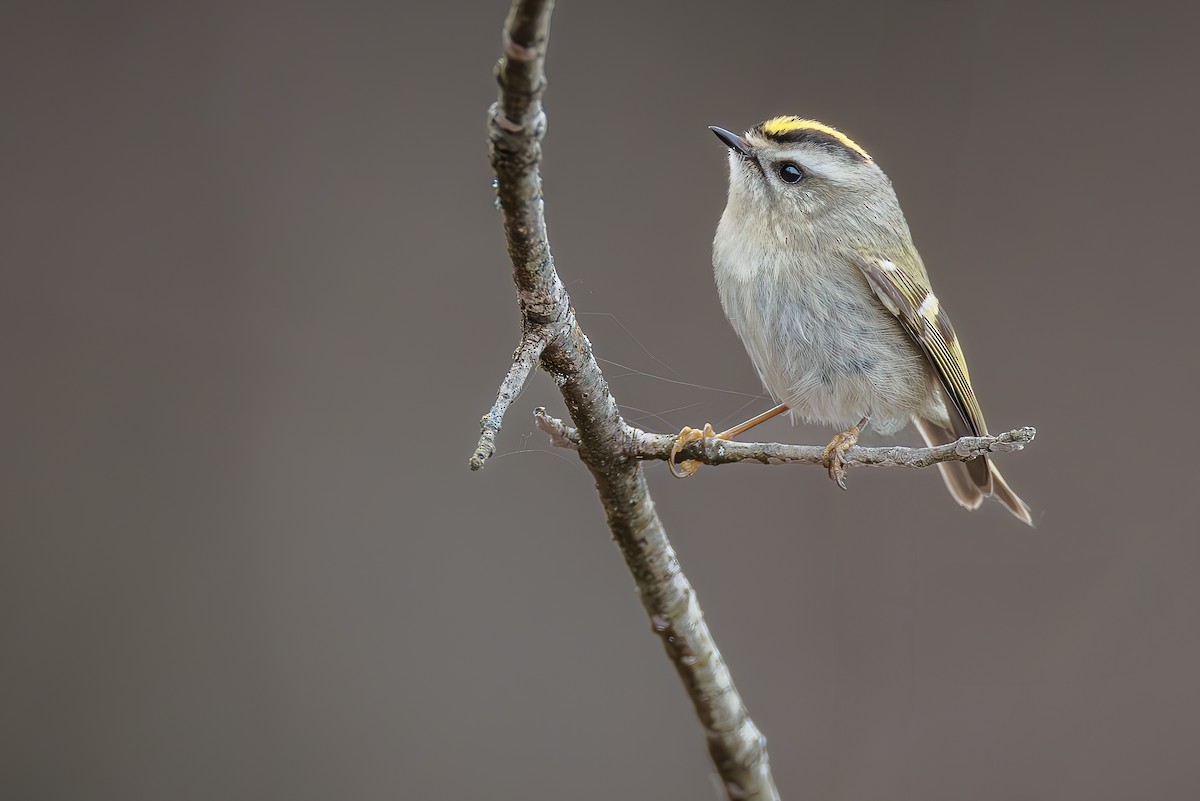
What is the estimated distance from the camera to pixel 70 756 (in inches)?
59.9

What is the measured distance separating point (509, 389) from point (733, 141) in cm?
59

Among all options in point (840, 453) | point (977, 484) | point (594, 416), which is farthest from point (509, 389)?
point (977, 484)

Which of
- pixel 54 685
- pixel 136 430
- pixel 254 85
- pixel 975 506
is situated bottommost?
pixel 975 506

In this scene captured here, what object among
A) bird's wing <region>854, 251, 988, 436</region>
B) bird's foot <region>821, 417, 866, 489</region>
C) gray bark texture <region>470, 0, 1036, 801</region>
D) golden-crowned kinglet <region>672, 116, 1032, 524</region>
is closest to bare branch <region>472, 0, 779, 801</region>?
gray bark texture <region>470, 0, 1036, 801</region>

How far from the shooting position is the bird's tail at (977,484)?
104 centimetres

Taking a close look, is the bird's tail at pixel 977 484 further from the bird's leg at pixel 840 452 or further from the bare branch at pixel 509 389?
the bare branch at pixel 509 389

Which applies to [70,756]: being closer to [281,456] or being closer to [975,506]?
[281,456]

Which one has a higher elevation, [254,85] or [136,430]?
[254,85]

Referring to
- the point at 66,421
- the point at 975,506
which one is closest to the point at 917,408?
the point at 975,506

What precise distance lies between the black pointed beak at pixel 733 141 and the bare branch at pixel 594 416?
1.44ft

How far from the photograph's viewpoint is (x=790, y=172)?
3.43 feet

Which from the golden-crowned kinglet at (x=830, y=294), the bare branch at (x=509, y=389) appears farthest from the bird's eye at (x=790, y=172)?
the bare branch at (x=509, y=389)

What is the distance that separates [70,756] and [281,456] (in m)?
0.58

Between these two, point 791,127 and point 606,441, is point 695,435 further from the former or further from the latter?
point 791,127
